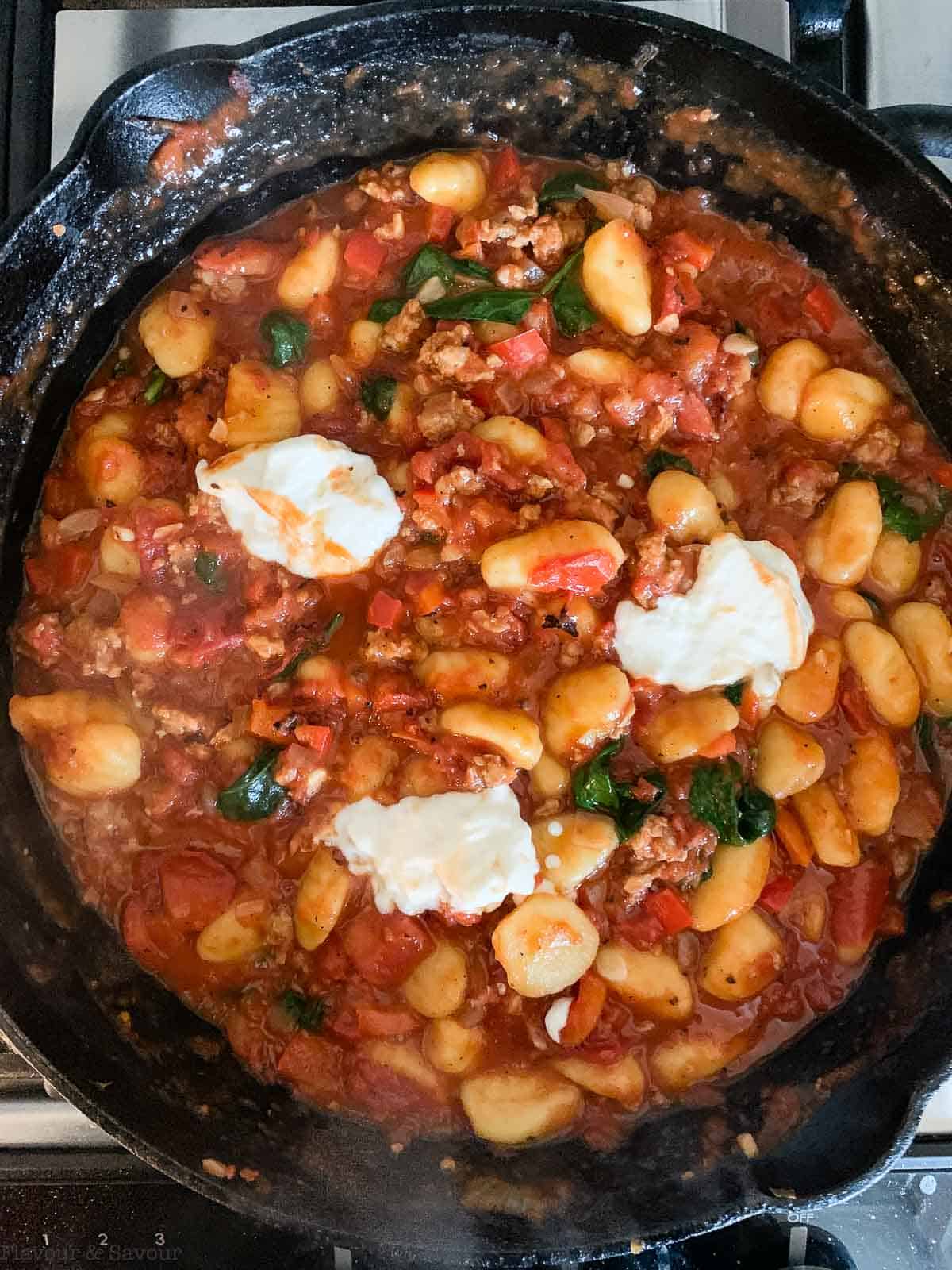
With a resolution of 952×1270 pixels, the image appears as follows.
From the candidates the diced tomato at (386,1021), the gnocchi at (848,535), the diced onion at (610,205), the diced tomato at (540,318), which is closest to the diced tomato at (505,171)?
the diced onion at (610,205)

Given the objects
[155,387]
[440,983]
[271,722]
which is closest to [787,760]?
[440,983]

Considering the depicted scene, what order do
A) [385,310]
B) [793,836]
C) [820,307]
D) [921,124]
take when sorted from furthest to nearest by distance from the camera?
[820,307] < [385,310] < [793,836] < [921,124]

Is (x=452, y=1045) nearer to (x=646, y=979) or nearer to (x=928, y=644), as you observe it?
(x=646, y=979)

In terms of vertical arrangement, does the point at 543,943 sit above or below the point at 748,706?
below

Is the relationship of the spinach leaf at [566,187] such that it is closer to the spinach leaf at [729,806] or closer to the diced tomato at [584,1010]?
the spinach leaf at [729,806]

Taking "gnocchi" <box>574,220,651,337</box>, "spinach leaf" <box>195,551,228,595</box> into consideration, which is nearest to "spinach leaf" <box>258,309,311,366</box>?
"spinach leaf" <box>195,551,228,595</box>

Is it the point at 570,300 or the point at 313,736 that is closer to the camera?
the point at 313,736
